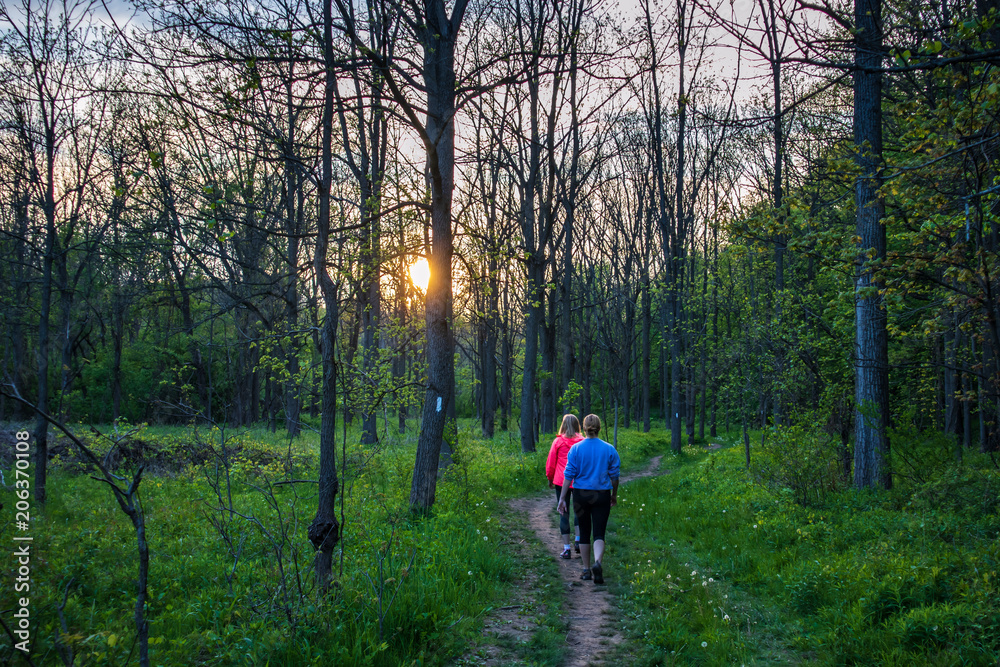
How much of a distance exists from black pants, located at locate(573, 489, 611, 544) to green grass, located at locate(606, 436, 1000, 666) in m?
0.62

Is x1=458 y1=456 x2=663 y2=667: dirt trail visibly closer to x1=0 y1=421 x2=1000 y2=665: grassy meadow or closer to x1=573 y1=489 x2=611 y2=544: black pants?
x1=0 y1=421 x2=1000 y2=665: grassy meadow

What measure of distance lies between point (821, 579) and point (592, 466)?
2583 millimetres

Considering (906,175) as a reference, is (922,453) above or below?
below

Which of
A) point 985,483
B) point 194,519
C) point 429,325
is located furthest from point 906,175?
point 194,519

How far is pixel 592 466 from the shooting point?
664 centimetres

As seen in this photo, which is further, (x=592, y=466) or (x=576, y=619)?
(x=592, y=466)

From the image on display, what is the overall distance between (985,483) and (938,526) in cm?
116

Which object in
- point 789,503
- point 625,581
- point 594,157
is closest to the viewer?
point 625,581

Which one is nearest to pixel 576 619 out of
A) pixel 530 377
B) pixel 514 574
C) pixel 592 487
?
pixel 514 574

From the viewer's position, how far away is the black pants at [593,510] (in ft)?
21.6

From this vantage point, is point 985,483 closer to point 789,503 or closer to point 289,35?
point 789,503

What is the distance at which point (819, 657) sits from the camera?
4.38 metres

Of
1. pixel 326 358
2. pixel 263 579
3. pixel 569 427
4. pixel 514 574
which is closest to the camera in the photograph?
pixel 326 358

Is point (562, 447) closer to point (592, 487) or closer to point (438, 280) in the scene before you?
point (592, 487)
